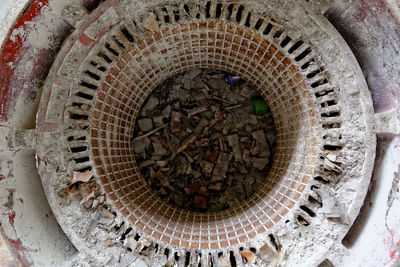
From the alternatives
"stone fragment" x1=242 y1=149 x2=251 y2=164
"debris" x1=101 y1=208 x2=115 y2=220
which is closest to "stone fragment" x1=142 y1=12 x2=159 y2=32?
"debris" x1=101 y1=208 x2=115 y2=220

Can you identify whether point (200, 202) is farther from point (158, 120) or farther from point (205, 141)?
point (158, 120)

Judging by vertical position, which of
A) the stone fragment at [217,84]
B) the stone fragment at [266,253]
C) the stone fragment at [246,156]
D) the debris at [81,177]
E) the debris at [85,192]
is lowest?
the stone fragment at [266,253]

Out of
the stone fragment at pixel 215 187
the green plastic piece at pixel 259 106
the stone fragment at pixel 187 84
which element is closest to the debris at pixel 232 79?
the green plastic piece at pixel 259 106

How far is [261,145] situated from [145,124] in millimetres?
1278

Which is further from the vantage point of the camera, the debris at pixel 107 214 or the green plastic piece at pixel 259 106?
the green plastic piece at pixel 259 106

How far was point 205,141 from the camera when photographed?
3.14 m

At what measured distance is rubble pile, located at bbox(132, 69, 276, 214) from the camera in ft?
10.3

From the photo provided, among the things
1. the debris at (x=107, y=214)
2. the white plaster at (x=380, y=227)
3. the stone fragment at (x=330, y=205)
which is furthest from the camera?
the debris at (x=107, y=214)

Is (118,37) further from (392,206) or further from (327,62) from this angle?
(392,206)

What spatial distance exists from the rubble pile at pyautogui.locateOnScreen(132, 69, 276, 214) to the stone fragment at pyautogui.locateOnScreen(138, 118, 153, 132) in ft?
0.04

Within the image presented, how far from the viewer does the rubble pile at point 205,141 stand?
3133 millimetres

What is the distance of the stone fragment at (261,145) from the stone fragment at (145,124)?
113 cm

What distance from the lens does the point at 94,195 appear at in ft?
7.66

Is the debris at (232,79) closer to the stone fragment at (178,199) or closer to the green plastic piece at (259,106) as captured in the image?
the green plastic piece at (259,106)
